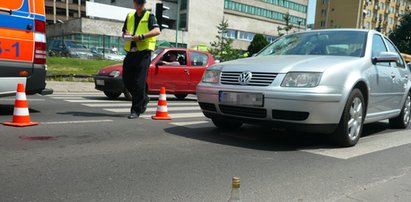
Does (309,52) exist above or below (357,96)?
above

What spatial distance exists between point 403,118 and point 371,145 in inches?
86.5

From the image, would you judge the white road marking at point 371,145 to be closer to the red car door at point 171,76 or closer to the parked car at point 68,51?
the red car door at point 171,76

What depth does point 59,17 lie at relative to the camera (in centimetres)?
9094

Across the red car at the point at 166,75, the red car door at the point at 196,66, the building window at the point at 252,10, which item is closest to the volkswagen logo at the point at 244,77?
the red car at the point at 166,75

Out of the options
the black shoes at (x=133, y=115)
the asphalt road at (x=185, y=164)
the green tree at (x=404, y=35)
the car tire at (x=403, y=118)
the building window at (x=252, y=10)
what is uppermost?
the building window at (x=252, y=10)

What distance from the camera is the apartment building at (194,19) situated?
176 feet

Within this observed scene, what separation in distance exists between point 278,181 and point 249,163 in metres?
0.57

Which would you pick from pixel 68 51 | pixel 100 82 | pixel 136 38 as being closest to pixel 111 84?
pixel 100 82

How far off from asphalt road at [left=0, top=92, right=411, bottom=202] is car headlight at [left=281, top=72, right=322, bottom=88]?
2.58 feet

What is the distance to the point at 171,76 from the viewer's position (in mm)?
11141

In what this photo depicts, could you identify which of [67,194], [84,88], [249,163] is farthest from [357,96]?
[84,88]

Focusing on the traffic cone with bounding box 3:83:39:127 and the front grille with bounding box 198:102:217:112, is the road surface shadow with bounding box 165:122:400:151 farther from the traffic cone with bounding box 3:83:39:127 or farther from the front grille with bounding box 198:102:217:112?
the traffic cone with bounding box 3:83:39:127

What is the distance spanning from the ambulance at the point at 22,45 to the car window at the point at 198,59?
5.89 m

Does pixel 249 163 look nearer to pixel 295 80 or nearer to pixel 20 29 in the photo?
pixel 295 80
